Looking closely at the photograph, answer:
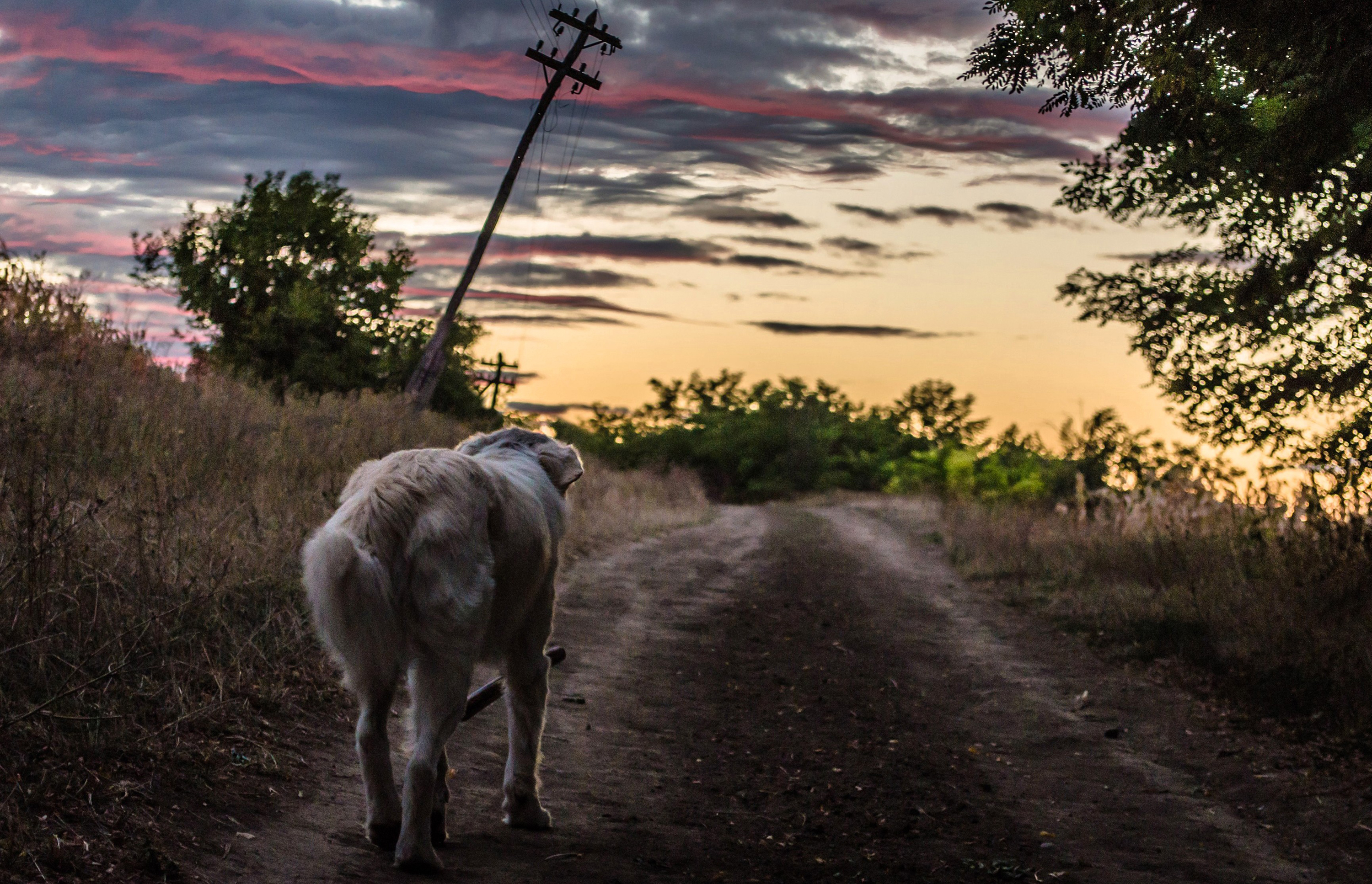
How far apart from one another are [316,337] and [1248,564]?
19.9 metres

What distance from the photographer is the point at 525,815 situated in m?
4.68

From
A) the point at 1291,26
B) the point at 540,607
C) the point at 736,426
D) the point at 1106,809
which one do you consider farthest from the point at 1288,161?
the point at 736,426

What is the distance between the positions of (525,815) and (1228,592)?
24.3ft

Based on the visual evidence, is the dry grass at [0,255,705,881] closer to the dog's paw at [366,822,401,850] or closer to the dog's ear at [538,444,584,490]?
the dog's paw at [366,822,401,850]

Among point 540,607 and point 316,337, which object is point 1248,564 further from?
point 316,337

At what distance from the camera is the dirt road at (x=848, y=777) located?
4512mm

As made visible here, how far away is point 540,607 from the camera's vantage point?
15.7ft

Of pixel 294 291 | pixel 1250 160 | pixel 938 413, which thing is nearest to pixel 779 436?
pixel 938 413

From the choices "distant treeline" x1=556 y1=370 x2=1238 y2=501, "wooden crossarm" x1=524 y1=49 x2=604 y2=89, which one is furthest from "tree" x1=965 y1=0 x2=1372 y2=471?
"distant treeline" x1=556 y1=370 x2=1238 y2=501

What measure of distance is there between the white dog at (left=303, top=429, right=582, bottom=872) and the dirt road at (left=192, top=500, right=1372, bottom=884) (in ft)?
1.05

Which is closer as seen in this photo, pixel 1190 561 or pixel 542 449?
pixel 542 449

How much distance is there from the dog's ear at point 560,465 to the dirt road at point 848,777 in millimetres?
1551

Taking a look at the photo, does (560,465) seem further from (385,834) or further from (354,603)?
(385,834)

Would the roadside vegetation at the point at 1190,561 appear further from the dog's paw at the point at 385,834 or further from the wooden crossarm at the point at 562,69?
the wooden crossarm at the point at 562,69
